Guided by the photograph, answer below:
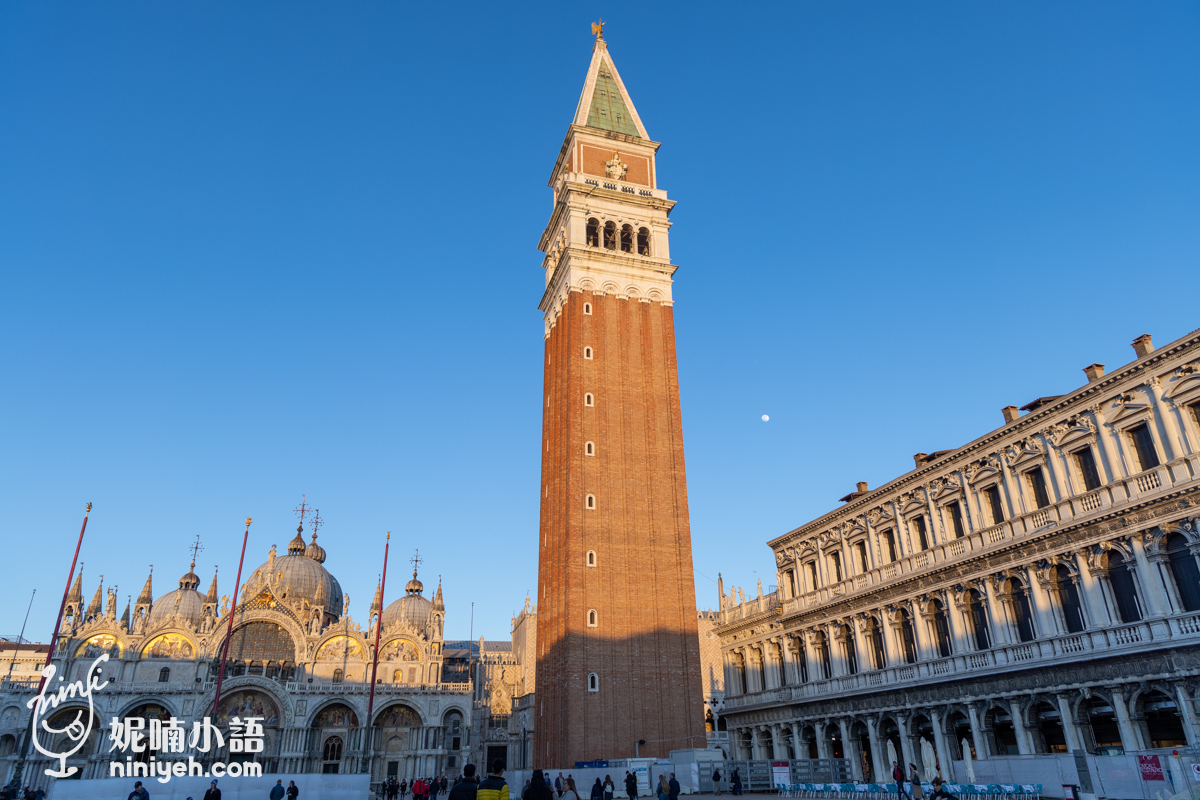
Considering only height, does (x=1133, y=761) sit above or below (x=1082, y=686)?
below

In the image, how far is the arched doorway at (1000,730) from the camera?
31.5 m

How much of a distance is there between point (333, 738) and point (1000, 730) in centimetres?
4920

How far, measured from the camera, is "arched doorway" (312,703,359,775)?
6184cm

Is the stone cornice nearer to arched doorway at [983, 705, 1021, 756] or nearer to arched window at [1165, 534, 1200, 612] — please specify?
arched window at [1165, 534, 1200, 612]

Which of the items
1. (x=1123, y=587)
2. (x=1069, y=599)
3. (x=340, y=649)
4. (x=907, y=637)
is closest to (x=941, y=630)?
(x=907, y=637)

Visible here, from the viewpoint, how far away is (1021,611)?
3186 centimetres

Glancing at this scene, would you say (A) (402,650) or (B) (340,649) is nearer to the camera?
(B) (340,649)

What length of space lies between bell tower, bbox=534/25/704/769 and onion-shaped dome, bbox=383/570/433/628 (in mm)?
32944

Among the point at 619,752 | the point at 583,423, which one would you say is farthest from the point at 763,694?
the point at 583,423

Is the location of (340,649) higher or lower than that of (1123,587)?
higher

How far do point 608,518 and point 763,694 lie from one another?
46.5 feet

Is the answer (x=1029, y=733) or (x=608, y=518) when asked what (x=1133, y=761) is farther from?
(x=608, y=518)

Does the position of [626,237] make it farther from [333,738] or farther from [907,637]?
[333,738]

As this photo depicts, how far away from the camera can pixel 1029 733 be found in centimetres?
3016
